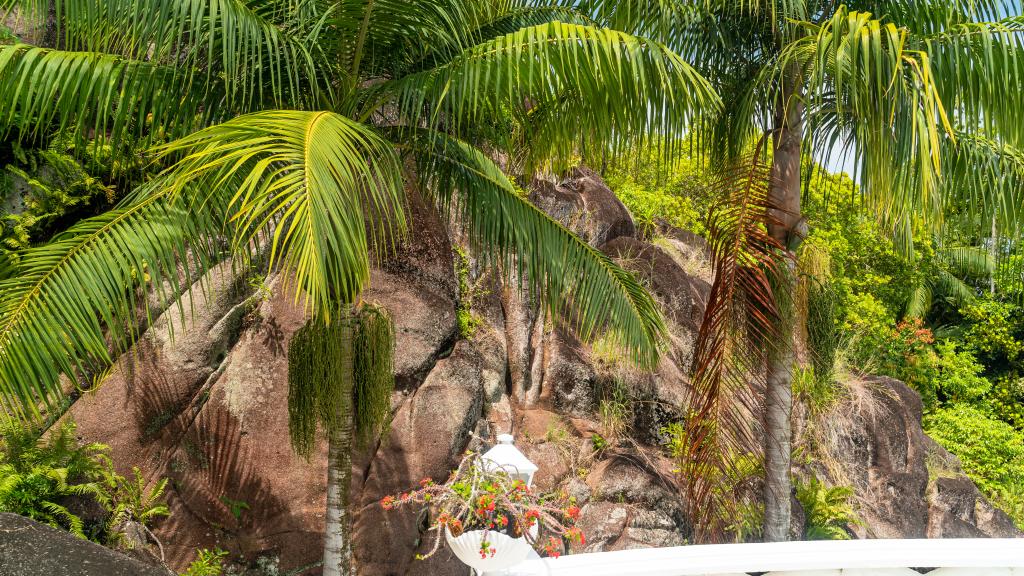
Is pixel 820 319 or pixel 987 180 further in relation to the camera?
pixel 820 319

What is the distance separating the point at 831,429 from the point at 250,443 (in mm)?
8668

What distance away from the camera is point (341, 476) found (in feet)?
19.4

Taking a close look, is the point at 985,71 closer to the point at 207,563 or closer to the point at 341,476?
the point at 341,476

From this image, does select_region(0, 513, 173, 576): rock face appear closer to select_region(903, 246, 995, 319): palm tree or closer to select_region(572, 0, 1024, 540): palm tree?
select_region(572, 0, 1024, 540): palm tree

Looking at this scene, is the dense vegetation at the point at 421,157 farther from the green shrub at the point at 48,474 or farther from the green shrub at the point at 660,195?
the green shrub at the point at 660,195

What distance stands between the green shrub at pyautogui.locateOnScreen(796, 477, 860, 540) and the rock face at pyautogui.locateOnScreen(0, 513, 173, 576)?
8.95m

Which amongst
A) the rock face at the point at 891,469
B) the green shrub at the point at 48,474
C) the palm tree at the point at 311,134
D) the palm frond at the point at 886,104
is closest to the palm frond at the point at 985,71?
the palm frond at the point at 886,104

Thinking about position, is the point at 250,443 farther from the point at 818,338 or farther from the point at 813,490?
the point at 813,490

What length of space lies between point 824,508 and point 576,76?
7713 millimetres

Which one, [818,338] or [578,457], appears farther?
[578,457]

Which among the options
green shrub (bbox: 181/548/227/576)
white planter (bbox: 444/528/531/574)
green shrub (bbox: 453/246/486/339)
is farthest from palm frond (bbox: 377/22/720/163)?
green shrub (bbox: 453/246/486/339)

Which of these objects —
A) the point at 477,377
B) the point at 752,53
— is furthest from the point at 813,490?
the point at 752,53

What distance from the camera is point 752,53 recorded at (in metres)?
7.44

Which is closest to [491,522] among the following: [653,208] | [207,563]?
[207,563]
